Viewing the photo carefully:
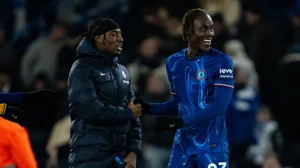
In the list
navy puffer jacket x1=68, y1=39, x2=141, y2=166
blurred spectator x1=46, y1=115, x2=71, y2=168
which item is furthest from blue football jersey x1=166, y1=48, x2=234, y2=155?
blurred spectator x1=46, y1=115, x2=71, y2=168

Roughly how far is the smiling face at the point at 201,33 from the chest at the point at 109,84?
0.74 meters

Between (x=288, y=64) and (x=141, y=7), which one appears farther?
(x=141, y=7)

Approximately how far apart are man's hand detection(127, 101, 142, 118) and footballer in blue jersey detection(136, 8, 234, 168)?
368 millimetres

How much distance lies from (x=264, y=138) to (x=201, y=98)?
13.9ft

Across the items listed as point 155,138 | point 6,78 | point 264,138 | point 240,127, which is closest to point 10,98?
point 6,78

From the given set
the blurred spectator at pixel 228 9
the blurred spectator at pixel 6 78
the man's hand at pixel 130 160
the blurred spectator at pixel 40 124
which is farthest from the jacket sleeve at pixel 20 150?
the blurred spectator at pixel 228 9

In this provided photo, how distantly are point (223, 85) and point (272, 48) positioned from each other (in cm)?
537

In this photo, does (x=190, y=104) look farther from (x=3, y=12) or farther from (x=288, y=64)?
(x=3, y=12)

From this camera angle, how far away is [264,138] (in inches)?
503

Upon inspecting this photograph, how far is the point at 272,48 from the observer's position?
13844 millimetres

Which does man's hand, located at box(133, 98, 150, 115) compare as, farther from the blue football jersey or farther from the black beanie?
the black beanie

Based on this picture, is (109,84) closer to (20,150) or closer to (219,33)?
(20,150)

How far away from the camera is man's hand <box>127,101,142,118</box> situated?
8.88 meters

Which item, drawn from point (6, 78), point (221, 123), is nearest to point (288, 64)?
point (6, 78)
